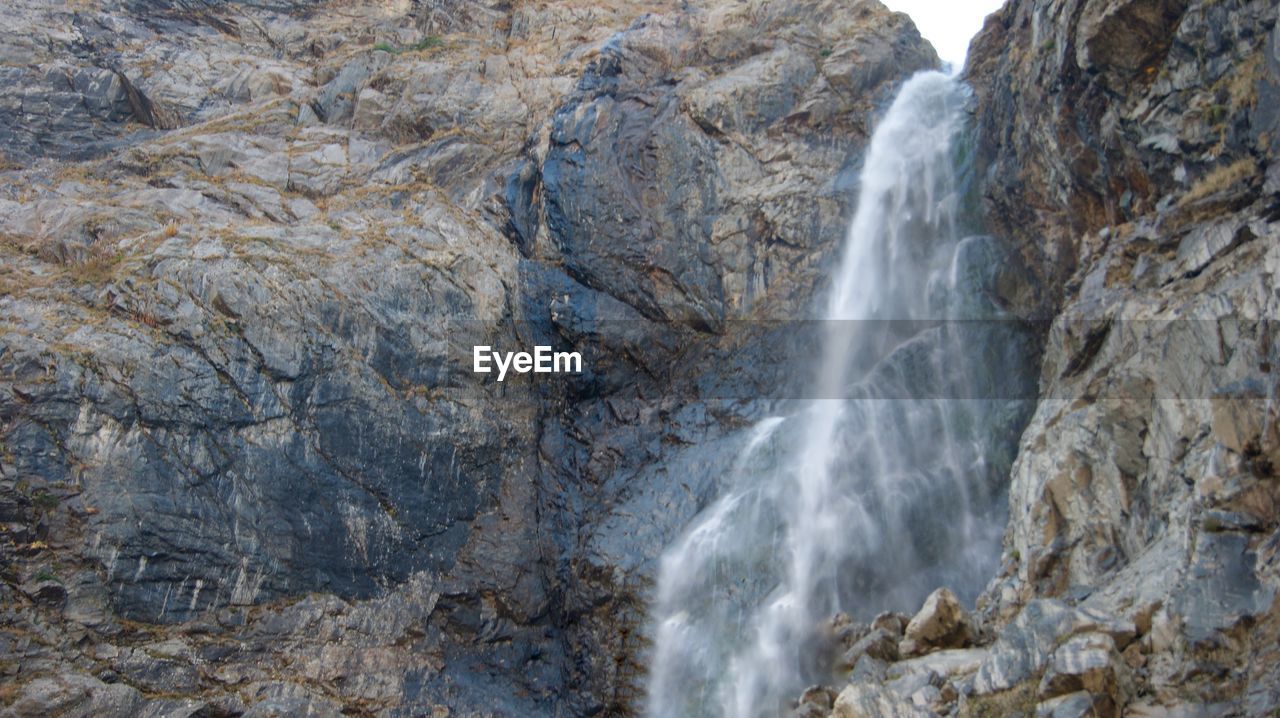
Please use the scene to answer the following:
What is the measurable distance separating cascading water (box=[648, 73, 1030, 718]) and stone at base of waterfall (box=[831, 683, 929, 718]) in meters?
3.59

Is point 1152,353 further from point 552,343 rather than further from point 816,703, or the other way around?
point 552,343

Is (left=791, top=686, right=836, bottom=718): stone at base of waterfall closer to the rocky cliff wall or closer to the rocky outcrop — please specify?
the rocky cliff wall

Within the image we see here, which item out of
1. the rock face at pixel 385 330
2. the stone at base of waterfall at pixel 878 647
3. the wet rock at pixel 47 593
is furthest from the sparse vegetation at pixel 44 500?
the stone at base of waterfall at pixel 878 647

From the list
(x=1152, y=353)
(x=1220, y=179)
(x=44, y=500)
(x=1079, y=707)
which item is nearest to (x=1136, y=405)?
(x=1152, y=353)

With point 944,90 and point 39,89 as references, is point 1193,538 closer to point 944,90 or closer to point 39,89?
point 944,90

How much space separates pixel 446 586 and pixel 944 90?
1829 centimetres

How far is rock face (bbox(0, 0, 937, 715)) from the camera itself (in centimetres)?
1805

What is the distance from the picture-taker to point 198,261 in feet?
68.5

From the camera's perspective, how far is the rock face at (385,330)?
18047 millimetres

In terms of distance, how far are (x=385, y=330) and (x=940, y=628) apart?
Result: 13.4m

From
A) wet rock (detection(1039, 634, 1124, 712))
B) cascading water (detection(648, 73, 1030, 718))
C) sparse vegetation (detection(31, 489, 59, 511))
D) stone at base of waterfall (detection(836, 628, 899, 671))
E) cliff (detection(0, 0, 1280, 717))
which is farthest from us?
cascading water (detection(648, 73, 1030, 718))

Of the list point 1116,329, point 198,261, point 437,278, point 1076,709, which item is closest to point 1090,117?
point 1116,329

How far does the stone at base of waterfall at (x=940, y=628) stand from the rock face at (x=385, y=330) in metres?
6.76

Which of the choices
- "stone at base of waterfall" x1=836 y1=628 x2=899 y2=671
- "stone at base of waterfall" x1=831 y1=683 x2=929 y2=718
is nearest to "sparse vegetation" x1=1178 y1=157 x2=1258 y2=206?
"stone at base of waterfall" x1=836 y1=628 x2=899 y2=671
